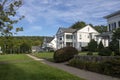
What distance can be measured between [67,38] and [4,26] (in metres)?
64.1

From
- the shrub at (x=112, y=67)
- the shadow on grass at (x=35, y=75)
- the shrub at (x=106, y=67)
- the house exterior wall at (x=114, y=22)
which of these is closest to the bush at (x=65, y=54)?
the shrub at (x=106, y=67)

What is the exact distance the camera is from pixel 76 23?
107 m

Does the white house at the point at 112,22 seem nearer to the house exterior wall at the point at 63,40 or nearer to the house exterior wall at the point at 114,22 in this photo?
the house exterior wall at the point at 114,22

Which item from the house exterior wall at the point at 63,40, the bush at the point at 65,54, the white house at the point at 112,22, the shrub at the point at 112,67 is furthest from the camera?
the house exterior wall at the point at 63,40

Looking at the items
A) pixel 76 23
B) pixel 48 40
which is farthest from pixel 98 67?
pixel 48 40

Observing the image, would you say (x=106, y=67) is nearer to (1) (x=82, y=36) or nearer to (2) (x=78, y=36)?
(2) (x=78, y=36)

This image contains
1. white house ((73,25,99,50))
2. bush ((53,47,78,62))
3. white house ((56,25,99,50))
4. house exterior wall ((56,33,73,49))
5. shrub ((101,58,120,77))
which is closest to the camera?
shrub ((101,58,120,77))

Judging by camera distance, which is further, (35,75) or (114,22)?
(114,22)

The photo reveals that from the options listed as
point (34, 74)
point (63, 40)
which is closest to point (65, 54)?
point (34, 74)

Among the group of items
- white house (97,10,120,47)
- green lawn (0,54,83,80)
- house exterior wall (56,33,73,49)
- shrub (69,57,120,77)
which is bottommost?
green lawn (0,54,83,80)

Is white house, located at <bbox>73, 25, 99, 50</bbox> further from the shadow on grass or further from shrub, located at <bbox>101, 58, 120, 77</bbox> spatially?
shrub, located at <bbox>101, 58, 120, 77</bbox>

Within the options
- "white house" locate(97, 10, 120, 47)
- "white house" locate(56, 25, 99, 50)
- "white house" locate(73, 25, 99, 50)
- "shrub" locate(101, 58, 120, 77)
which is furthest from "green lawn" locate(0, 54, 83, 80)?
"white house" locate(73, 25, 99, 50)

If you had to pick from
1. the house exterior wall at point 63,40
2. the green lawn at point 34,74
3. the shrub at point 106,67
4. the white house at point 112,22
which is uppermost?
the white house at point 112,22

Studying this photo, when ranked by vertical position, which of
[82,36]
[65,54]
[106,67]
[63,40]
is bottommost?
[106,67]
